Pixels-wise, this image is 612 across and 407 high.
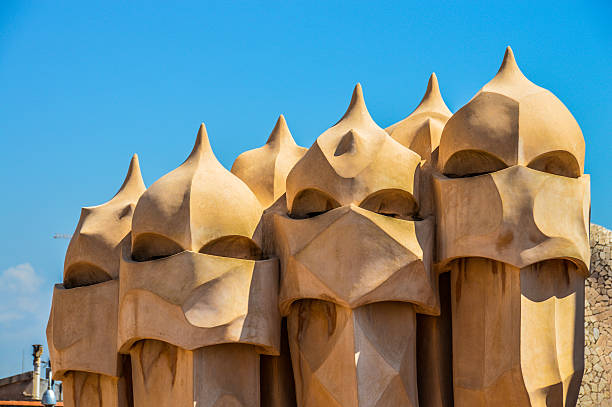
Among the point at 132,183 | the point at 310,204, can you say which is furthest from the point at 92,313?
the point at 310,204

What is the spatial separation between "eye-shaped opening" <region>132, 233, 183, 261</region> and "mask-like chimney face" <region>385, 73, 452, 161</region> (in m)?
4.21

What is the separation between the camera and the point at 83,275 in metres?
16.6

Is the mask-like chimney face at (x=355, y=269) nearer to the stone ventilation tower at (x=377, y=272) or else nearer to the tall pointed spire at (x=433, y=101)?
the stone ventilation tower at (x=377, y=272)

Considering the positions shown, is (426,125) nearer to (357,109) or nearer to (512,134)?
(357,109)

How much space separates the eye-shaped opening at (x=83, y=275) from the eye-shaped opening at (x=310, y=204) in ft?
11.4

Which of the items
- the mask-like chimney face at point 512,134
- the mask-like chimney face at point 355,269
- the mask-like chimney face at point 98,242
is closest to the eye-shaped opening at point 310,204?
the mask-like chimney face at point 355,269

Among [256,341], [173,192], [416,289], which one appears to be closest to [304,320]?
[256,341]

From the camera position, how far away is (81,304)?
1617 cm

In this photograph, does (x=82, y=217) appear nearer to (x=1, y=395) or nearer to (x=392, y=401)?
(x=392, y=401)

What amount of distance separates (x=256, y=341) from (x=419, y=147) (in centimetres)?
415

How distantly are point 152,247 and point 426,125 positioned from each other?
482 cm

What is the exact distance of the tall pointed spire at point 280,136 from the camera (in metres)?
17.3

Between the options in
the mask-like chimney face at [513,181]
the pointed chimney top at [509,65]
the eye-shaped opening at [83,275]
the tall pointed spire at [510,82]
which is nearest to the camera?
the mask-like chimney face at [513,181]

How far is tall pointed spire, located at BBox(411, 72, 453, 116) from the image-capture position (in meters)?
16.8
